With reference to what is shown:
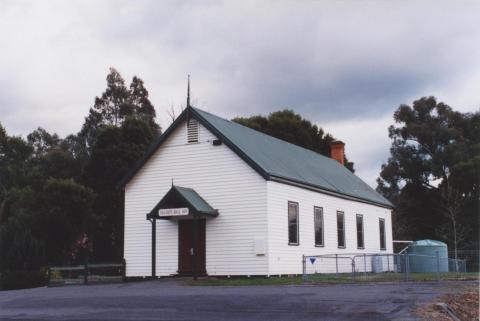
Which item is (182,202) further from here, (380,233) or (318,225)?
(380,233)

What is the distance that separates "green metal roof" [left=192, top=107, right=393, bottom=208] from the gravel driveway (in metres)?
9.05

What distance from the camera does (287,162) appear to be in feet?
101

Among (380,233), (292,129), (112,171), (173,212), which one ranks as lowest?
(380,233)

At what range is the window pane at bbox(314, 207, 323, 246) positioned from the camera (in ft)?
98.8

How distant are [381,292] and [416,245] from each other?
788 inches

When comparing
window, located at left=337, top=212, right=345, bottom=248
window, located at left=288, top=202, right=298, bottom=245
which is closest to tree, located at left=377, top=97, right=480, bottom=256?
window, located at left=337, top=212, right=345, bottom=248

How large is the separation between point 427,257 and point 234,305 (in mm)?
21441

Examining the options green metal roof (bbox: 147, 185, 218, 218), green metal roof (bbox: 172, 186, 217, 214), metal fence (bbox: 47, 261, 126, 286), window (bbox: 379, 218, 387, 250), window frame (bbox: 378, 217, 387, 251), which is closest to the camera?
green metal roof (bbox: 147, 185, 218, 218)

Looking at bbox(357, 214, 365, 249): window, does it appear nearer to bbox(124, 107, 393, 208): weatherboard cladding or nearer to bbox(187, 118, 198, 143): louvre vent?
bbox(124, 107, 393, 208): weatherboard cladding

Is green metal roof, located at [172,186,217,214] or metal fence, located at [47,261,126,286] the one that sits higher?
→ green metal roof, located at [172,186,217,214]

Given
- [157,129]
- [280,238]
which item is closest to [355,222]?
[280,238]

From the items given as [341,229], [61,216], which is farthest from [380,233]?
[61,216]

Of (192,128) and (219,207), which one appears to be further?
(192,128)

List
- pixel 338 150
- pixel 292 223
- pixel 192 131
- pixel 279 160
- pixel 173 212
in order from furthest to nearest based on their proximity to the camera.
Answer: pixel 338 150, pixel 279 160, pixel 192 131, pixel 292 223, pixel 173 212
